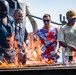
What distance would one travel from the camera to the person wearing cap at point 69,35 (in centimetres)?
464

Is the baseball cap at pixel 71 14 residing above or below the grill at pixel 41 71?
above

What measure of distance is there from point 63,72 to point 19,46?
5.53 feet

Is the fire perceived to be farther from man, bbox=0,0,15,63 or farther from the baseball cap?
the baseball cap

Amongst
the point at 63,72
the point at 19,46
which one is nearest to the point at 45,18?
the point at 19,46

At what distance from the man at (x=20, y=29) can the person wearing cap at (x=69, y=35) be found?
99 centimetres

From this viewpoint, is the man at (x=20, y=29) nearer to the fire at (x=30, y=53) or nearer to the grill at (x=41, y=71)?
the fire at (x=30, y=53)

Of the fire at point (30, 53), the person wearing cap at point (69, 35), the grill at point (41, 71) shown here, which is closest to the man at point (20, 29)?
the fire at point (30, 53)

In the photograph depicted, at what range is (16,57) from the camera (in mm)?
5258

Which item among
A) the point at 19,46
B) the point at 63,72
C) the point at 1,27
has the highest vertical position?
the point at 1,27

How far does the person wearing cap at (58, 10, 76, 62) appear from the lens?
4.64m

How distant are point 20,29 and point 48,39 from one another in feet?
2.18

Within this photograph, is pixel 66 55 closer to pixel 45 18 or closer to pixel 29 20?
pixel 45 18

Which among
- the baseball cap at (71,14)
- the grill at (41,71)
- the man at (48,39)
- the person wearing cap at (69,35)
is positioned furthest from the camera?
the man at (48,39)

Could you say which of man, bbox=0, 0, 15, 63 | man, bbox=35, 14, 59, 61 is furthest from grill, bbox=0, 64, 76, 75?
man, bbox=0, 0, 15, 63
